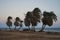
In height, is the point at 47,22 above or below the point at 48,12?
below

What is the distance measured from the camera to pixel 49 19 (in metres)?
39.4

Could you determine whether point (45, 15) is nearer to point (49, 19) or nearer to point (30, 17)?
point (49, 19)

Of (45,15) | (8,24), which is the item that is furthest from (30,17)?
(8,24)

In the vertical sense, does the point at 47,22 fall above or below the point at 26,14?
below

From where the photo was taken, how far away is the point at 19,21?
60.4 metres

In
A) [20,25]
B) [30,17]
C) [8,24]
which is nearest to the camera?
[30,17]

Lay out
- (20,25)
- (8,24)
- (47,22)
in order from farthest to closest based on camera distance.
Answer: (20,25)
(8,24)
(47,22)

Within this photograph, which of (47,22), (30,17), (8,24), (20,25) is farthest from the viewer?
(20,25)

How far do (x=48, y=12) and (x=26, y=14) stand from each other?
7.12 meters

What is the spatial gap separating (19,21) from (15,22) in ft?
5.76

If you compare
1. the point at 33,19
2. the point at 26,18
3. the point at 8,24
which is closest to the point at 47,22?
the point at 33,19

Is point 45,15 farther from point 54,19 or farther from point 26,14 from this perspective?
point 26,14

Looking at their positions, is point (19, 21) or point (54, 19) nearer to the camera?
point (54, 19)

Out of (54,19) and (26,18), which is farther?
(26,18)
